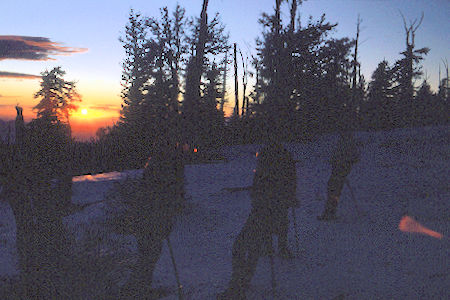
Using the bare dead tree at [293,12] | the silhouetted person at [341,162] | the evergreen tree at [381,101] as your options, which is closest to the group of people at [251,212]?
the silhouetted person at [341,162]

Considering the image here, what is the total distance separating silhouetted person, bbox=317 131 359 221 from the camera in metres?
7.80

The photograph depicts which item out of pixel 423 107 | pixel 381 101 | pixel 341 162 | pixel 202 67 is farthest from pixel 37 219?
pixel 423 107

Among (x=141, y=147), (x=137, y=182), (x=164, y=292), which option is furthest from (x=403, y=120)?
(x=164, y=292)

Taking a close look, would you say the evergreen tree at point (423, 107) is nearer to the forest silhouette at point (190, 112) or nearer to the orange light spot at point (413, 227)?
the forest silhouette at point (190, 112)

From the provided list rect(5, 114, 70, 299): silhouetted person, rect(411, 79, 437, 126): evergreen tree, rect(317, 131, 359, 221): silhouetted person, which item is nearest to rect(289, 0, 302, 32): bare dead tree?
rect(317, 131, 359, 221): silhouetted person

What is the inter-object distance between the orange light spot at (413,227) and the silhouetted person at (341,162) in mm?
1560

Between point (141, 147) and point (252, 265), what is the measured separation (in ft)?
46.8

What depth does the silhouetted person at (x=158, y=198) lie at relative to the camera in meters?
4.30

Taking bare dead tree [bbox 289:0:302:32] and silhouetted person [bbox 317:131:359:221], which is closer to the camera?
silhouetted person [bbox 317:131:359:221]

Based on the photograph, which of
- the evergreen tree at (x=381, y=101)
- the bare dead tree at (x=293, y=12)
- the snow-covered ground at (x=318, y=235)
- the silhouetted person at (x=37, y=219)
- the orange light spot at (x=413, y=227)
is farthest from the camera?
the evergreen tree at (x=381, y=101)

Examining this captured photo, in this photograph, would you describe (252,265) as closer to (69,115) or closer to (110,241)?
(110,241)

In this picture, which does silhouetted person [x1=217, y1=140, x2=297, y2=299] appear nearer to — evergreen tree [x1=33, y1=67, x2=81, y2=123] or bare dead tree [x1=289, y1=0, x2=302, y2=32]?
bare dead tree [x1=289, y1=0, x2=302, y2=32]

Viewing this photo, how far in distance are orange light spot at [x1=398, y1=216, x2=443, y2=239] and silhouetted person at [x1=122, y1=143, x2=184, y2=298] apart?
571 cm

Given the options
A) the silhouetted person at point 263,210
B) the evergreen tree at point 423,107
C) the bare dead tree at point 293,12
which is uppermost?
the bare dead tree at point 293,12
